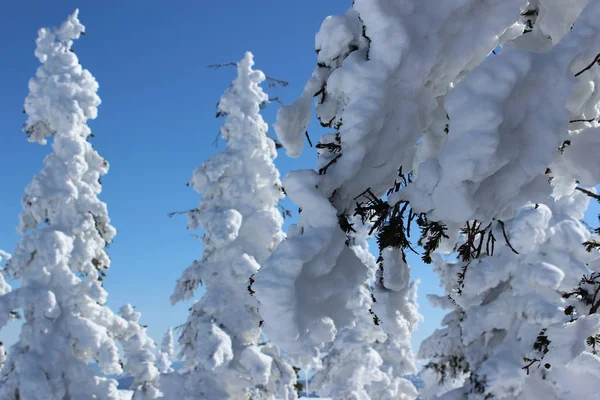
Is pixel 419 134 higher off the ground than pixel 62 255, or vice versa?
pixel 62 255

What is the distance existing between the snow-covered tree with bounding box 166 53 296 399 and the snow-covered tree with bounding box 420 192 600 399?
4.50 metres

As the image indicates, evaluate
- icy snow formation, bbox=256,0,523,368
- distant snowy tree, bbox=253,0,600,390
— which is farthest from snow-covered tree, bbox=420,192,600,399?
icy snow formation, bbox=256,0,523,368

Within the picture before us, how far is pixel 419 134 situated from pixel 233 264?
11.0 metres

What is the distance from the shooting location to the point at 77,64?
49.8 ft

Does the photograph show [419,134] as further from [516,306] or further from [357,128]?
[516,306]

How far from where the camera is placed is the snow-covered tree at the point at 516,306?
9.77 m

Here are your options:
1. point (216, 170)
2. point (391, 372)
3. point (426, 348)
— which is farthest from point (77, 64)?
point (391, 372)

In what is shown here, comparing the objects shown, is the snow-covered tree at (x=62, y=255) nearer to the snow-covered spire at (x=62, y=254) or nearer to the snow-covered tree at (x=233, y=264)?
the snow-covered spire at (x=62, y=254)

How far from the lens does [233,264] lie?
44.7 feet

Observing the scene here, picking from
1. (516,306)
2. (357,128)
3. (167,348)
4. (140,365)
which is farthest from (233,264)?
(167,348)

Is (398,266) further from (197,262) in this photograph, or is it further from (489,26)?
(197,262)

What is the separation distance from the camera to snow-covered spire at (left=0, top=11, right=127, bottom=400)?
44.2 feet

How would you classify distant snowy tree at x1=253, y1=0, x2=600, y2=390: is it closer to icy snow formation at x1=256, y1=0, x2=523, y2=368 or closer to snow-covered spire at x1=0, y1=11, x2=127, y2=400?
icy snow formation at x1=256, y1=0, x2=523, y2=368

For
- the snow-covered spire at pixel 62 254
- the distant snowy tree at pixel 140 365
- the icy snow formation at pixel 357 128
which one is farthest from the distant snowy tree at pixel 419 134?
the distant snowy tree at pixel 140 365
